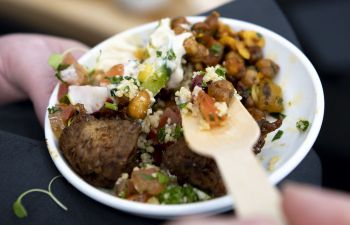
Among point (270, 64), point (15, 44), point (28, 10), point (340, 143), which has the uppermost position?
point (270, 64)

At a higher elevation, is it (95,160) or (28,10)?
(95,160)

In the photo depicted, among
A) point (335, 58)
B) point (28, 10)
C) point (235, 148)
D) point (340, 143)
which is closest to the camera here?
point (235, 148)

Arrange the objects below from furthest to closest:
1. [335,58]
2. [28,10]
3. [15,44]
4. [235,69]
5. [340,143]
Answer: [28,10]
[335,58]
[340,143]
[15,44]
[235,69]

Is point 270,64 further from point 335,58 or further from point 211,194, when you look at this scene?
point 335,58

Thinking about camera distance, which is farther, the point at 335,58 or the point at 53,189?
the point at 335,58

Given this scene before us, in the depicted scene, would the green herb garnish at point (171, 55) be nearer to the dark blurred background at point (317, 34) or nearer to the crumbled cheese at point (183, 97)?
the crumbled cheese at point (183, 97)

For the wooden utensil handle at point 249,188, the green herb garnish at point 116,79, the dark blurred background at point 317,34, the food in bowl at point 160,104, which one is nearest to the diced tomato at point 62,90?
the food in bowl at point 160,104

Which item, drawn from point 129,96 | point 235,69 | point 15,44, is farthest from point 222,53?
point 15,44

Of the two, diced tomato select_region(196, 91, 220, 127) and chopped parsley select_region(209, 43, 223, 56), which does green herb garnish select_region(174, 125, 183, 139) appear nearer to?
diced tomato select_region(196, 91, 220, 127)
